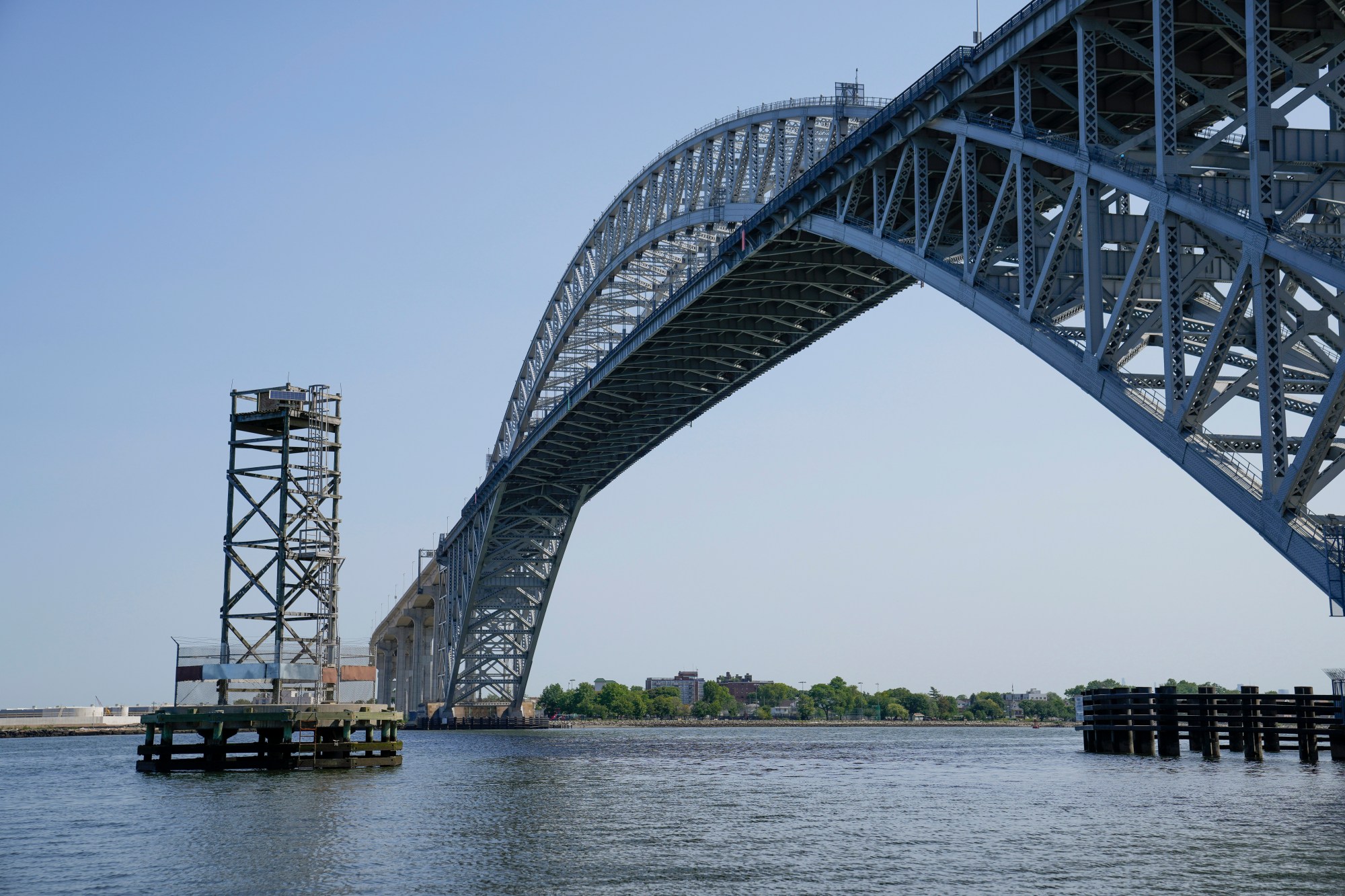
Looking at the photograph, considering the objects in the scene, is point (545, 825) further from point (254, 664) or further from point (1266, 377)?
point (254, 664)

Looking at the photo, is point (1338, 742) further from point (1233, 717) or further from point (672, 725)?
point (672, 725)

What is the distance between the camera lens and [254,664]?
43.1 m

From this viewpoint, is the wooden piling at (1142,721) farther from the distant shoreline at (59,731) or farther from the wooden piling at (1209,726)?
the distant shoreline at (59,731)

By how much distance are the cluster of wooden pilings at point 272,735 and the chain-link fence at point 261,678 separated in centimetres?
95

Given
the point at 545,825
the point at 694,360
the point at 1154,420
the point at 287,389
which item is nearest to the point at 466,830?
the point at 545,825

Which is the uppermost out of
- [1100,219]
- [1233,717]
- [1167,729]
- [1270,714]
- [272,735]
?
[1100,219]

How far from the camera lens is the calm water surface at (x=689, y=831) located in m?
19.9

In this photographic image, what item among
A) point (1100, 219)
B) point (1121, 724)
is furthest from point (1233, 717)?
point (1100, 219)

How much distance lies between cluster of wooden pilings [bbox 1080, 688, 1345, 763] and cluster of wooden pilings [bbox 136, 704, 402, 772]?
2469 centimetres

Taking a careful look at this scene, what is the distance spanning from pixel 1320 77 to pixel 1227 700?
28743 millimetres

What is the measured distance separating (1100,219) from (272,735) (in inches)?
1176

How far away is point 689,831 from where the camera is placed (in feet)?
86.3

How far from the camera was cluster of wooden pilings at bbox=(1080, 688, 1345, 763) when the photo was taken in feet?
140

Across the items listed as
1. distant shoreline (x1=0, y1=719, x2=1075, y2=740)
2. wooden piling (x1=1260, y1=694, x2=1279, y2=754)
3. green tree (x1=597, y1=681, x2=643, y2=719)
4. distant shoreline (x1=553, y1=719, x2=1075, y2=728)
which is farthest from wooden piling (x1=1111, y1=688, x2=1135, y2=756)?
green tree (x1=597, y1=681, x2=643, y2=719)
